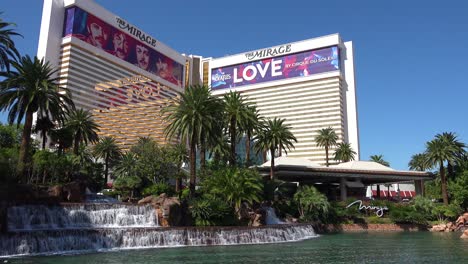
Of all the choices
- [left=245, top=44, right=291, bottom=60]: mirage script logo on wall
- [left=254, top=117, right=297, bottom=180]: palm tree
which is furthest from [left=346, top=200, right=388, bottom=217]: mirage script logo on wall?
[left=245, top=44, right=291, bottom=60]: mirage script logo on wall

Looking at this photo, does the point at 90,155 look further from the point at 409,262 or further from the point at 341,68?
the point at 341,68

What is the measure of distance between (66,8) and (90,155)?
5607 centimetres

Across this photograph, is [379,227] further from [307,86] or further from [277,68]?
[277,68]

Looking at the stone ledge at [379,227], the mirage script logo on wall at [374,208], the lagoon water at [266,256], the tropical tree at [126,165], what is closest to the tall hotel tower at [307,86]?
the mirage script logo on wall at [374,208]

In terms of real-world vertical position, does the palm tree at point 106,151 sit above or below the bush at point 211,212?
above

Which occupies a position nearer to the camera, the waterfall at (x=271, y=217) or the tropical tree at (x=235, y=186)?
the tropical tree at (x=235, y=186)

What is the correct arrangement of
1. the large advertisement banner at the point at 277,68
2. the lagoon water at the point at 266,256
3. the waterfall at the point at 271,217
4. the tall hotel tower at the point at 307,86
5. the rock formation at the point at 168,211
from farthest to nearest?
the large advertisement banner at the point at 277,68, the tall hotel tower at the point at 307,86, the waterfall at the point at 271,217, the rock formation at the point at 168,211, the lagoon water at the point at 266,256

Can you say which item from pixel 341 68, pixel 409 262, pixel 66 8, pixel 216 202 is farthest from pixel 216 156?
pixel 341 68

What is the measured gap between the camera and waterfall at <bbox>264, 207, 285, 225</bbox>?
54.8m

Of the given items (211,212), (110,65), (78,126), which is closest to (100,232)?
(211,212)

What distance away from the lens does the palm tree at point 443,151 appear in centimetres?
7594

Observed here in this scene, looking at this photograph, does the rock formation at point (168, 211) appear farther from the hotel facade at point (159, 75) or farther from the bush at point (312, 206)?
the hotel facade at point (159, 75)

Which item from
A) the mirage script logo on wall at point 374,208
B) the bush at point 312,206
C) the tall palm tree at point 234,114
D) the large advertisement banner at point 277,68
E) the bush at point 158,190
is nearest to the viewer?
the tall palm tree at point 234,114

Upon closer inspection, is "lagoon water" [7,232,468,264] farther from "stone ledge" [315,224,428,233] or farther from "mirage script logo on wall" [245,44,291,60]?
"mirage script logo on wall" [245,44,291,60]
